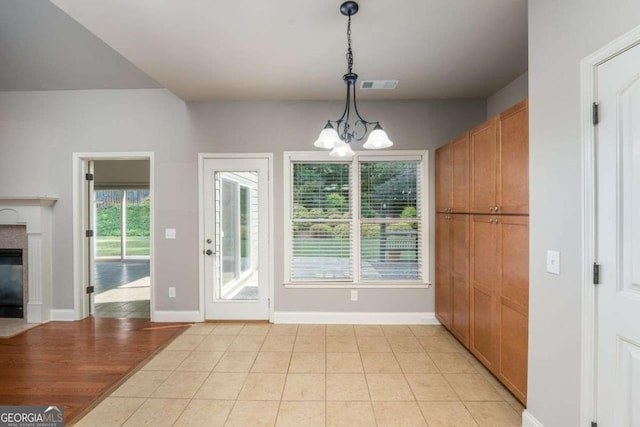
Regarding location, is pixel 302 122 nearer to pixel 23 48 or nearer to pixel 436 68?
pixel 436 68

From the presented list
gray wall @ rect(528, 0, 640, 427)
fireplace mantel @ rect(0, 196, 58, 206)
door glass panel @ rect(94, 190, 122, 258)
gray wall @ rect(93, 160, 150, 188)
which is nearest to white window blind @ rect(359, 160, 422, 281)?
gray wall @ rect(528, 0, 640, 427)

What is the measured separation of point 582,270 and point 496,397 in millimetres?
1333

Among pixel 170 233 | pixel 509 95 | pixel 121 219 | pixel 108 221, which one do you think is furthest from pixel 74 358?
pixel 108 221

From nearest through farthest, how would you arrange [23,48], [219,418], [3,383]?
[219,418], [3,383], [23,48]

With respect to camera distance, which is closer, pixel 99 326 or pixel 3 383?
pixel 3 383

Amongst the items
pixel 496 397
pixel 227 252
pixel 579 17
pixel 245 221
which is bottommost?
pixel 496 397

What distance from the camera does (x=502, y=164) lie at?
2.28 m

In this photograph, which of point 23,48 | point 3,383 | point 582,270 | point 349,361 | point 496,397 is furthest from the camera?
point 23,48

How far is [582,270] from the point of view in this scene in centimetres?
151

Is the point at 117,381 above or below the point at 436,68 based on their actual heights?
below

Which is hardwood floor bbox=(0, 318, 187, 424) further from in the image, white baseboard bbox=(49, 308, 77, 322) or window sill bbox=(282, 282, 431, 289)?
window sill bbox=(282, 282, 431, 289)

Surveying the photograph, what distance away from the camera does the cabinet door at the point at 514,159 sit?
2023 millimetres

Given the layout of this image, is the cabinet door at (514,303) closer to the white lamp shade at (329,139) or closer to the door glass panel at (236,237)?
the white lamp shade at (329,139)

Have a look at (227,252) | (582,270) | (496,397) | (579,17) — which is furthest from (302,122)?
(496,397)
